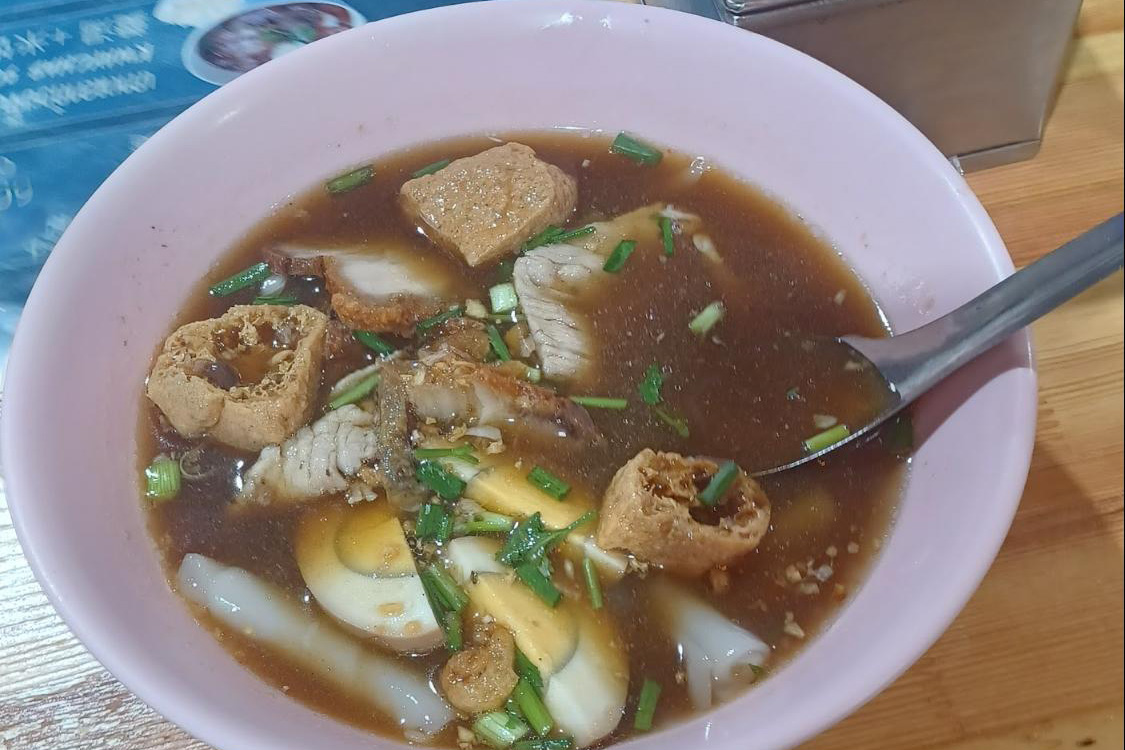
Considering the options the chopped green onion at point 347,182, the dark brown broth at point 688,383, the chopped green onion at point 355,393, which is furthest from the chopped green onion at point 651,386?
the chopped green onion at point 347,182

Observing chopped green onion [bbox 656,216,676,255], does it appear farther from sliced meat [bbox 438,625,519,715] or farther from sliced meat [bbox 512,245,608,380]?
sliced meat [bbox 438,625,519,715]

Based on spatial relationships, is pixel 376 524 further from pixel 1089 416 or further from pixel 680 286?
pixel 1089 416

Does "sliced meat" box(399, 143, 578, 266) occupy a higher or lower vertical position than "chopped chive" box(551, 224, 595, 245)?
higher

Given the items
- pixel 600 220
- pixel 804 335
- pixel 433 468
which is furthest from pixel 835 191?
pixel 433 468

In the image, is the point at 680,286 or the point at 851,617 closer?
the point at 851,617

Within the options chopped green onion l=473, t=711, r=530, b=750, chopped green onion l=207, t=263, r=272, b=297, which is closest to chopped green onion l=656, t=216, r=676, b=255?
chopped green onion l=207, t=263, r=272, b=297

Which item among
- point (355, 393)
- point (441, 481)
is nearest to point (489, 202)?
point (355, 393)

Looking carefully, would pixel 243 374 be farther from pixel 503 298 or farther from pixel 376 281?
pixel 503 298
